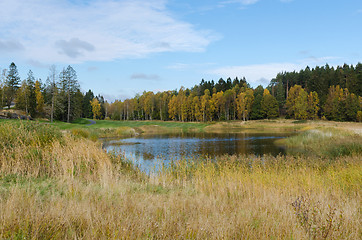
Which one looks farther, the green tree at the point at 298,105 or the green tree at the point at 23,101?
the green tree at the point at 298,105

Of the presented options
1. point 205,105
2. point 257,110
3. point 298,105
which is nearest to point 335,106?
point 298,105

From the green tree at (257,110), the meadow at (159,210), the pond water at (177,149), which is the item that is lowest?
the pond water at (177,149)

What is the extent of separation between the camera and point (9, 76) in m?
61.0

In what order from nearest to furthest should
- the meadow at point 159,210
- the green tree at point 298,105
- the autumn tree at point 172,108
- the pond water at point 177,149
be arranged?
1. the meadow at point 159,210
2. the pond water at point 177,149
3. the green tree at point 298,105
4. the autumn tree at point 172,108

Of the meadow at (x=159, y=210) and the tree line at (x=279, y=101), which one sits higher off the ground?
the tree line at (x=279, y=101)

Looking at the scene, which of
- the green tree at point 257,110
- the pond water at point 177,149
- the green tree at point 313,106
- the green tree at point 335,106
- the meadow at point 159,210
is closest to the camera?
the meadow at point 159,210

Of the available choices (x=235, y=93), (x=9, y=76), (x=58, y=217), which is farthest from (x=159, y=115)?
(x=58, y=217)

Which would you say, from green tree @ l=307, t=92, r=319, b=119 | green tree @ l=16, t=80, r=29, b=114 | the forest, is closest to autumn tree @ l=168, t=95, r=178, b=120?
the forest

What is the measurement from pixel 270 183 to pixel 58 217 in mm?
5823

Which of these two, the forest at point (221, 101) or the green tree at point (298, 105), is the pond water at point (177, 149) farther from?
the green tree at point (298, 105)

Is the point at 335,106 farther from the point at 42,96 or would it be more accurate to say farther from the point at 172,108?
the point at 42,96

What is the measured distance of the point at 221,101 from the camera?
76250 mm

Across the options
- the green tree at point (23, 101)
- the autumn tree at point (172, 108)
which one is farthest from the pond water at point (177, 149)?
the autumn tree at point (172, 108)

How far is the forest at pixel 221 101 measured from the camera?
5550 centimetres
